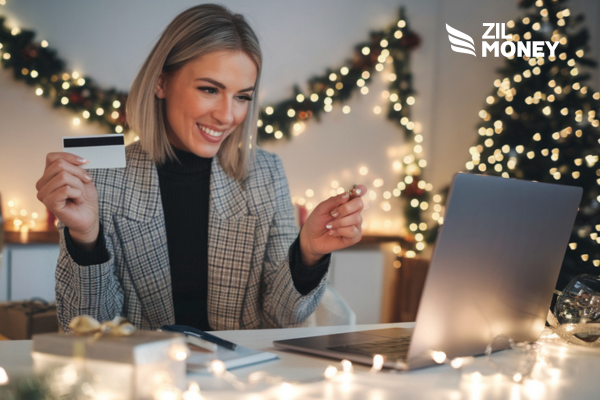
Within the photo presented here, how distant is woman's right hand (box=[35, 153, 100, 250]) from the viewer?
953 millimetres

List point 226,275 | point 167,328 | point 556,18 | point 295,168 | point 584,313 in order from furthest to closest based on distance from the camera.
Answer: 1. point 295,168
2. point 556,18
3. point 226,275
4. point 584,313
5. point 167,328

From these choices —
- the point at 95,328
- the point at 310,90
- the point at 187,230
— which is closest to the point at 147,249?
the point at 187,230

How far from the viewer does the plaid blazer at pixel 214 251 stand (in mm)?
1312

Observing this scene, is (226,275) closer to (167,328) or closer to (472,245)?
(167,328)

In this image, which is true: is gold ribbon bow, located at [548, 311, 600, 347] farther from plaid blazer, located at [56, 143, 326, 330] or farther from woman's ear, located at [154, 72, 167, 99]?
woman's ear, located at [154, 72, 167, 99]

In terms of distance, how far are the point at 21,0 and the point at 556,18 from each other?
2813mm

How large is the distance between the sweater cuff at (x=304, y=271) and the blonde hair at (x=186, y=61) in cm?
41

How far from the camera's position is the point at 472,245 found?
674 mm

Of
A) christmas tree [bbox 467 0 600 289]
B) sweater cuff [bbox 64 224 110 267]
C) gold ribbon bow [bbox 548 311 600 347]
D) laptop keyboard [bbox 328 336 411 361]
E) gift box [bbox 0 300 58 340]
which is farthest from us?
christmas tree [bbox 467 0 600 289]

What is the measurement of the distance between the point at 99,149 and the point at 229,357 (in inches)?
18.0

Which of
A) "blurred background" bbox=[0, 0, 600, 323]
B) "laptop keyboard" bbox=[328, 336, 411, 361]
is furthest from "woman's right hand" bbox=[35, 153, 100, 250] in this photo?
"blurred background" bbox=[0, 0, 600, 323]

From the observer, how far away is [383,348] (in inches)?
31.1

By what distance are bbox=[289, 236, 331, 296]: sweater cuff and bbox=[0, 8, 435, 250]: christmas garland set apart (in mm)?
2166

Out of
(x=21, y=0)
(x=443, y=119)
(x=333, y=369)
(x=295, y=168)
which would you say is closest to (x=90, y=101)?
(x=21, y=0)
